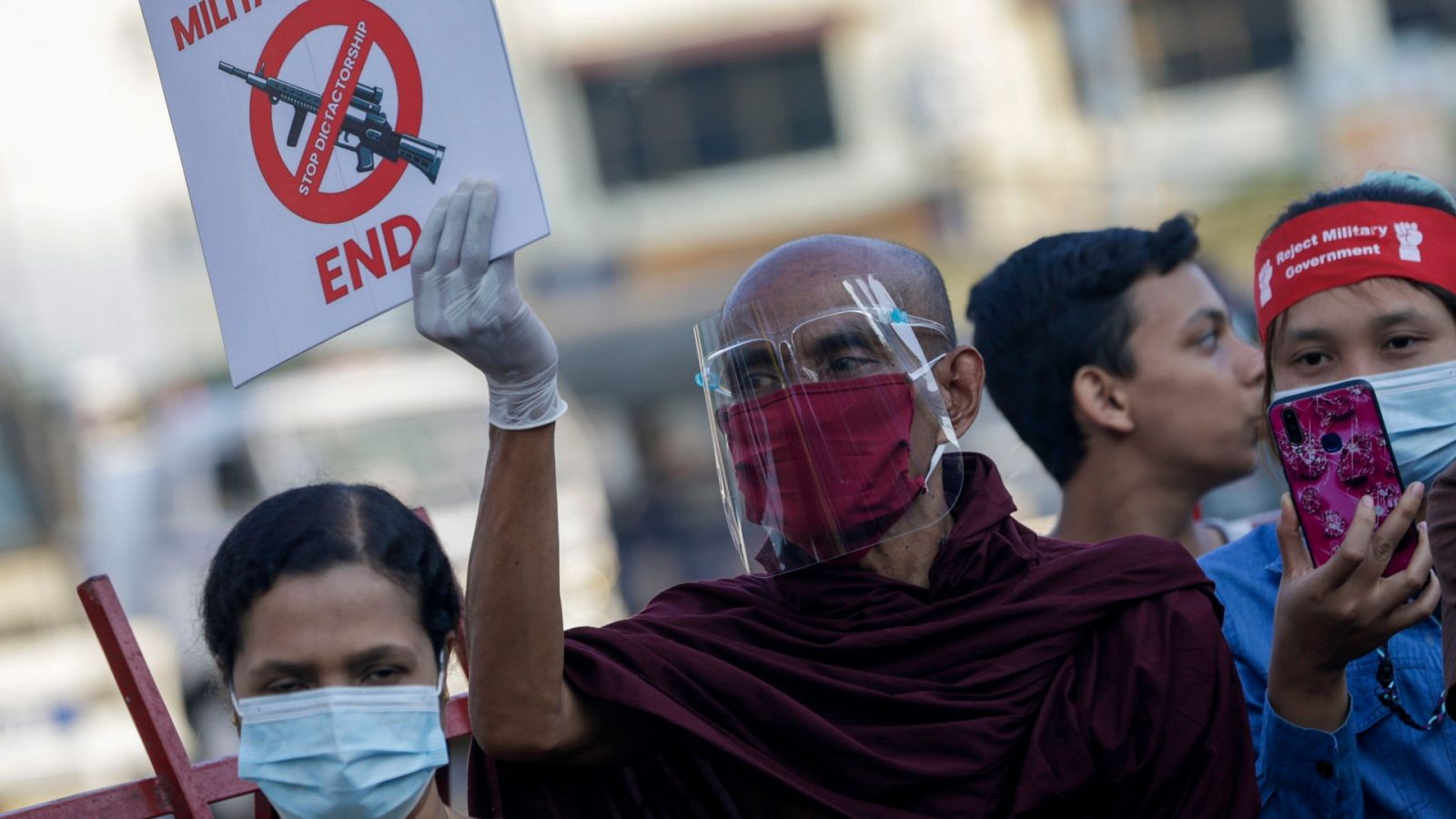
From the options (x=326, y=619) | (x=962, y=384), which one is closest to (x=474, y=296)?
(x=326, y=619)

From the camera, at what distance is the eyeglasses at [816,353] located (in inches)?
103

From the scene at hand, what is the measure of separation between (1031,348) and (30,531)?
39.0ft

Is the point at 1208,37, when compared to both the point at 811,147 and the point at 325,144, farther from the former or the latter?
the point at 325,144

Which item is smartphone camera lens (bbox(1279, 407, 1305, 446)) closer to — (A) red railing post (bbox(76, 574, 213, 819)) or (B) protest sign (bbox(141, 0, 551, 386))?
(B) protest sign (bbox(141, 0, 551, 386))

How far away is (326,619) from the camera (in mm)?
2418

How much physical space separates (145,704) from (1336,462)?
1771 mm

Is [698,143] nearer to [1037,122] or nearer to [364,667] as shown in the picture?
[1037,122]

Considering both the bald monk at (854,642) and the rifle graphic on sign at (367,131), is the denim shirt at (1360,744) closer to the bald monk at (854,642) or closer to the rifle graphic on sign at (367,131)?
the bald monk at (854,642)

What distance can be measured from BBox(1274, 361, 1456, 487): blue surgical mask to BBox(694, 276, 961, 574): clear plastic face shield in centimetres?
59

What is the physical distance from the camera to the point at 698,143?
993 inches

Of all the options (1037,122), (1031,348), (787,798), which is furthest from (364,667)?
(1037,122)

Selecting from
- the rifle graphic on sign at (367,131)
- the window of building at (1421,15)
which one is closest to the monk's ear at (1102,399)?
the rifle graphic on sign at (367,131)

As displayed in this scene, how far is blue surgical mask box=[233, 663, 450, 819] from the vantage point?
7.70 ft

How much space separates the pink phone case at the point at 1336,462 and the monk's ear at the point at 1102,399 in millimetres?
839
